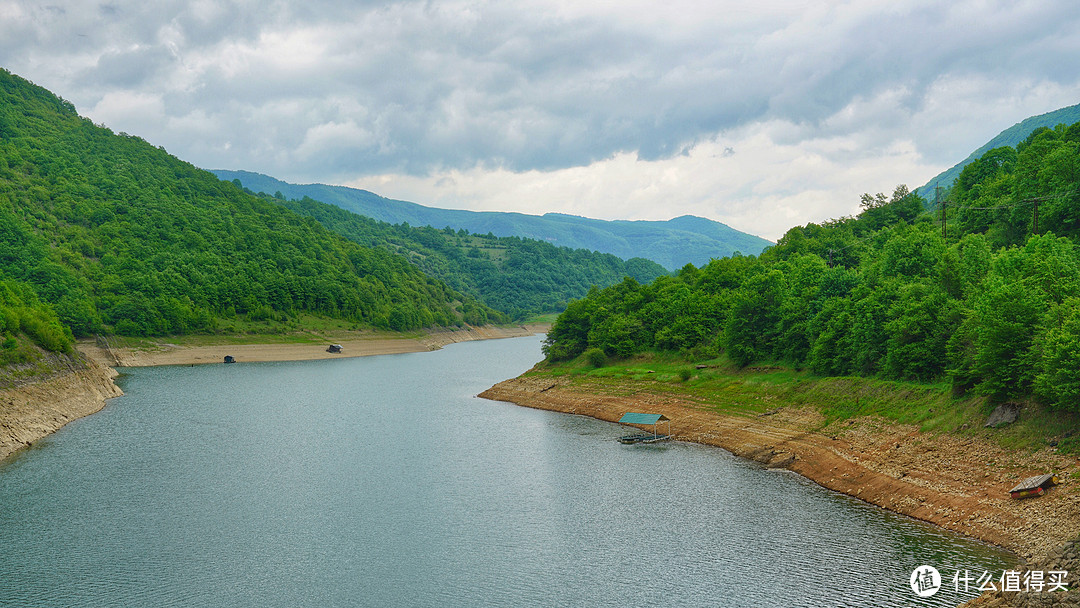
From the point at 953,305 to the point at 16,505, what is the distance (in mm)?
54288

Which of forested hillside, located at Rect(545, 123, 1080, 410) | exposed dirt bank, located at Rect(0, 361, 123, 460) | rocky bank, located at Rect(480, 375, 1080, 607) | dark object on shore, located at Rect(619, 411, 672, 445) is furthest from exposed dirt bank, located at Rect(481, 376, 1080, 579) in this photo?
exposed dirt bank, located at Rect(0, 361, 123, 460)

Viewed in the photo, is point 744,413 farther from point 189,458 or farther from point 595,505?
point 189,458

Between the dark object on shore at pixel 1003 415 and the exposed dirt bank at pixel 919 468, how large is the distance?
1365 mm

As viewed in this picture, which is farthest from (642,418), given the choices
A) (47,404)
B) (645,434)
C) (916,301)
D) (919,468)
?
(47,404)

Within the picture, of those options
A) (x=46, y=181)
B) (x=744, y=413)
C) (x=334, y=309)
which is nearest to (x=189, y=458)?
(x=744, y=413)

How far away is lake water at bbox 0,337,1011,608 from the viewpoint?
26984 millimetres

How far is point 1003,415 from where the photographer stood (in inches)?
1443

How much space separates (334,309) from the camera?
583 feet

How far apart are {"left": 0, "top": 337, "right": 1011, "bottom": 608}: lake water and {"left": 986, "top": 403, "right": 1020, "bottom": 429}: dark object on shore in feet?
25.7

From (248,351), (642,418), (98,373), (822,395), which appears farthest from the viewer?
(248,351)

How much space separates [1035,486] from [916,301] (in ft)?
67.9

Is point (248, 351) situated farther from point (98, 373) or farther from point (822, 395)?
point (822, 395)

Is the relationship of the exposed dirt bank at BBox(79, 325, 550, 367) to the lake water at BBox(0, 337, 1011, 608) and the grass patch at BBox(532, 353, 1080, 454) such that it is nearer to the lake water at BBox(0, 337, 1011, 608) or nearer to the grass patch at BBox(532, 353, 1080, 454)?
the lake water at BBox(0, 337, 1011, 608)

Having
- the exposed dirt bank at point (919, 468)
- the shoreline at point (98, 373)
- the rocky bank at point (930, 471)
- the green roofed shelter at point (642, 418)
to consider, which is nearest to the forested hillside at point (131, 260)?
the shoreline at point (98, 373)
